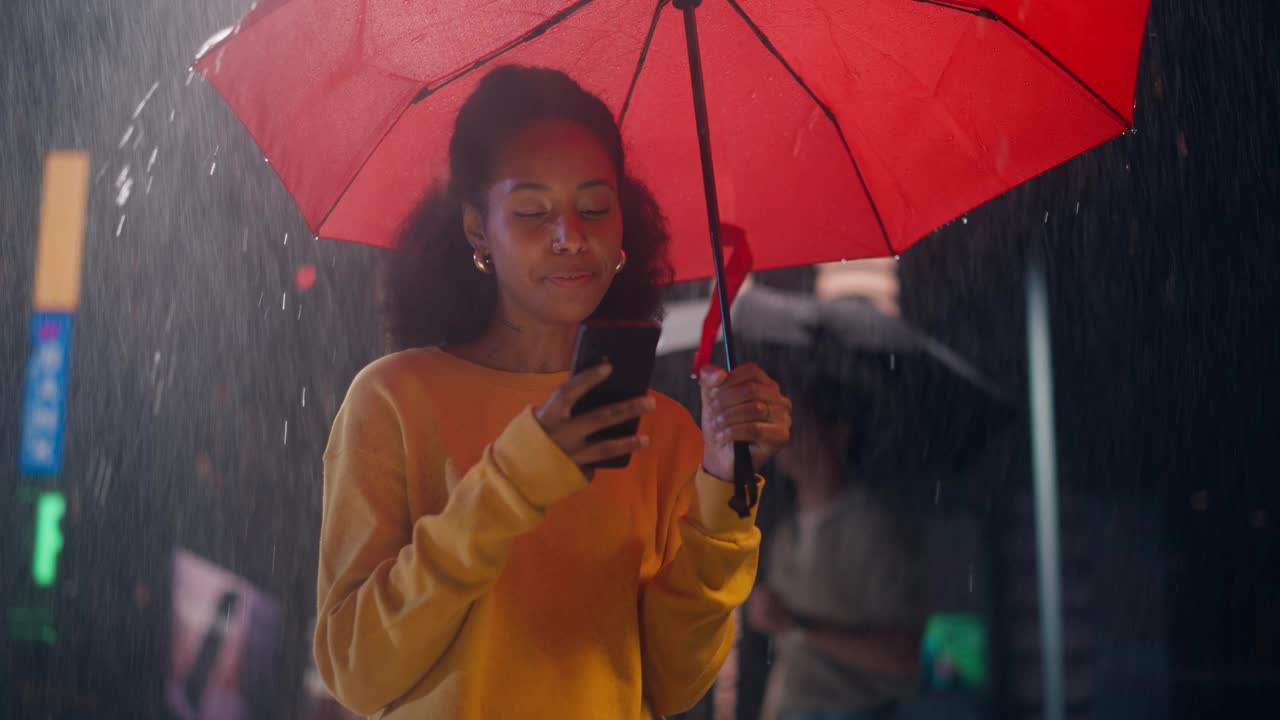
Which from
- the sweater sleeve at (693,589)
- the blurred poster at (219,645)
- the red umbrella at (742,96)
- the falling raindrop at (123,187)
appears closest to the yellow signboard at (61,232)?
the falling raindrop at (123,187)

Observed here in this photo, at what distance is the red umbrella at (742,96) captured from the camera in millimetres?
1781

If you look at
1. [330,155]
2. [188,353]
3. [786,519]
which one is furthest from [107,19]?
[330,155]

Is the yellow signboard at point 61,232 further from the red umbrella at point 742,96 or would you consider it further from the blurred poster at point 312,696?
the red umbrella at point 742,96

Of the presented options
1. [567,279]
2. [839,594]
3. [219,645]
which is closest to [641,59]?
[567,279]

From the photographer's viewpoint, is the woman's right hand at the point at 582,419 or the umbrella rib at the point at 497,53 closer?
the woman's right hand at the point at 582,419

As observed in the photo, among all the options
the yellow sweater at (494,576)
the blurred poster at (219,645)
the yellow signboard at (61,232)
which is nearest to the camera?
the yellow sweater at (494,576)

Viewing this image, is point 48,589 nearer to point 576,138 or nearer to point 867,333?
point 867,333

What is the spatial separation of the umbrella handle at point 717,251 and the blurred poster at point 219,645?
7435 mm

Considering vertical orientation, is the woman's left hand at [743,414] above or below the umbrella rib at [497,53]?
below

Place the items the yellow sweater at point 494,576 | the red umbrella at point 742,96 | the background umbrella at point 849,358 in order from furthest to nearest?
1. the background umbrella at point 849,358
2. the red umbrella at point 742,96
3. the yellow sweater at point 494,576

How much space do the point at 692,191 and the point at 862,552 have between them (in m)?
1.78

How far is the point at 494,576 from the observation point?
54.7 inches

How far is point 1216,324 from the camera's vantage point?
13.2m

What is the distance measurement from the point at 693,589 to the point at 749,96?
903 mm
